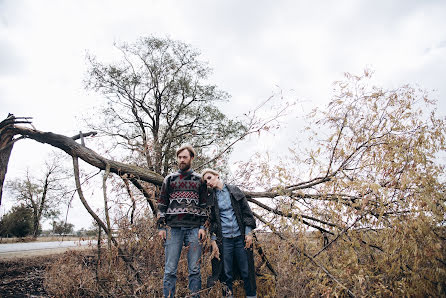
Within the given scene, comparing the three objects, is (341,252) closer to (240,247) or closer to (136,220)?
(240,247)

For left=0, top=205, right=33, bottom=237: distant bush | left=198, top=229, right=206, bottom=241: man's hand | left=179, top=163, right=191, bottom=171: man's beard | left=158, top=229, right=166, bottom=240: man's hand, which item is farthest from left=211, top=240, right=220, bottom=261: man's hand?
left=0, top=205, right=33, bottom=237: distant bush

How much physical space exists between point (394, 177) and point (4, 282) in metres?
6.93

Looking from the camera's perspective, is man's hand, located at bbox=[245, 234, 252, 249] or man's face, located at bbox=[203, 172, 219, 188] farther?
man's face, located at bbox=[203, 172, 219, 188]

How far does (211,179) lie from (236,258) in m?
1.01

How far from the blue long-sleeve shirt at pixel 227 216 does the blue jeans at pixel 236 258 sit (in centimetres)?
7

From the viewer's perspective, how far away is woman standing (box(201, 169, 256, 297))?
3.18m

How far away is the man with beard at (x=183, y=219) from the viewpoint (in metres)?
3.00

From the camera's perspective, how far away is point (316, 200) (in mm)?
3822

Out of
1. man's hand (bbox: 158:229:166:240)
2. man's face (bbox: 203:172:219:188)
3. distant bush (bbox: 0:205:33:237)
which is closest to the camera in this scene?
man's hand (bbox: 158:229:166:240)

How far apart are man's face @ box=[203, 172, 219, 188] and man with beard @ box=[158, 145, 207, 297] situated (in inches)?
3.6

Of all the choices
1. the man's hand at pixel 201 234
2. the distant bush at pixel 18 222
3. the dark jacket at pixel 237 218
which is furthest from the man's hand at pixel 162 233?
the distant bush at pixel 18 222

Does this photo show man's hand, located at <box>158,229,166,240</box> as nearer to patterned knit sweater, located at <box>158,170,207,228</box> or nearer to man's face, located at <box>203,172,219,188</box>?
patterned knit sweater, located at <box>158,170,207,228</box>

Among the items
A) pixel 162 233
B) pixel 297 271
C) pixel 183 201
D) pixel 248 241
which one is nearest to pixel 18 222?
pixel 162 233

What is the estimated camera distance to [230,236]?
3.25m
